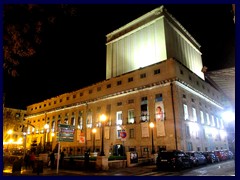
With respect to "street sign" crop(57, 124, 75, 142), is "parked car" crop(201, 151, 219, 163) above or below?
below

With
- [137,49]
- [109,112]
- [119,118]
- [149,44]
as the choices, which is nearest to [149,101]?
[119,118]

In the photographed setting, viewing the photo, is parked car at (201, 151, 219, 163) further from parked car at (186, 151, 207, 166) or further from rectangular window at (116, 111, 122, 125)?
rectangular window at (116, 111, 122, 125)

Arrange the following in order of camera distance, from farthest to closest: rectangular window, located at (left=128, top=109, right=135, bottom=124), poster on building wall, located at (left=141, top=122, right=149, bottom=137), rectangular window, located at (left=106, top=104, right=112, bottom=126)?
1. rectangular window, located at (left=106, top=104, right=112, bottom=126)
2. rectangular window, located at (left=128, top=109, right=135, bottom=124)
3. poster on building wall, located at (left=141, top=122, right=149, bottom=137)

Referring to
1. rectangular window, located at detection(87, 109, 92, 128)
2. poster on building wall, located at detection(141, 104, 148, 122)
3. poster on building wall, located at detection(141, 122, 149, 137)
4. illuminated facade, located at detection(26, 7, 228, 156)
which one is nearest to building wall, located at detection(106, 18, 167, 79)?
illuminated facade, located at detection(26, 7, 228, 156)

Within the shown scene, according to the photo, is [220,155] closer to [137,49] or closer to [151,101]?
[151,101]

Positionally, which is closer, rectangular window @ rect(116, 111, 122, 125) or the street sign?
the street sign

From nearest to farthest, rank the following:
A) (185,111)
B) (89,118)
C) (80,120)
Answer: (185,111), (89,118), (80,120)

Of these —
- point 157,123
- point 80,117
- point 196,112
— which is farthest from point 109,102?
point 196,112

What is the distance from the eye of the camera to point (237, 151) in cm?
491

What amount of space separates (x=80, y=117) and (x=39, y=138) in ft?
58.0

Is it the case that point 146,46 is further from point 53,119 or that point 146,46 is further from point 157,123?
point 53,119

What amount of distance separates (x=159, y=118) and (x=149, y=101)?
3.80m

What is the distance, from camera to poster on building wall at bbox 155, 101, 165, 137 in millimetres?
30969

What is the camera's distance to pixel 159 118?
3197 cm
